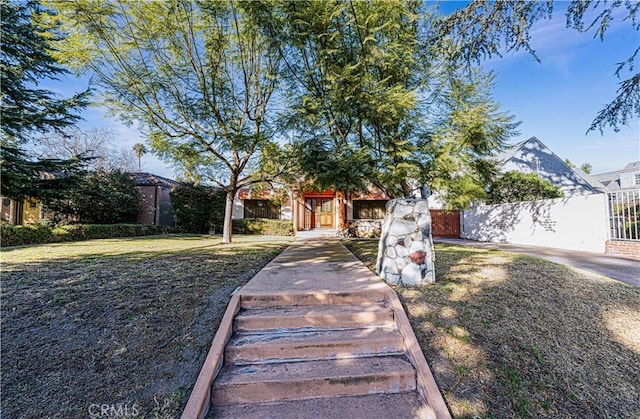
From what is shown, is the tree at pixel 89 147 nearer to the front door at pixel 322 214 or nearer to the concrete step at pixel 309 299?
the front door at pixel 322 214

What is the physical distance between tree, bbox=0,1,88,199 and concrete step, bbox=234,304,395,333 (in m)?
11.8

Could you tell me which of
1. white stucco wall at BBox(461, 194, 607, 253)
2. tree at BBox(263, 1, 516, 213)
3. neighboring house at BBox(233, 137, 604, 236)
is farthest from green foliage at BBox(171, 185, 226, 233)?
white stucco wall at BBox(461, 194, 607, 253)

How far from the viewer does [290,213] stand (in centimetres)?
1998

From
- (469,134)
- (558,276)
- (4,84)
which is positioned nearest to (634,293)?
(558,276)

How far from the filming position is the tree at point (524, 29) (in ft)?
14.6

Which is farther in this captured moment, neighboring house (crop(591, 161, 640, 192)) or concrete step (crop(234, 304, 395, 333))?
neighboring house (crop(591, 161, 640, 192))

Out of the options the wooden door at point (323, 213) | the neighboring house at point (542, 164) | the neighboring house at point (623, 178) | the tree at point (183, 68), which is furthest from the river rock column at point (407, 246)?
the neighboring house at point (623, 178)

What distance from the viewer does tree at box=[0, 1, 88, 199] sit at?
31.9 ft

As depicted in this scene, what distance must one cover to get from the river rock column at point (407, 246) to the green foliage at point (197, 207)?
15.7 metres

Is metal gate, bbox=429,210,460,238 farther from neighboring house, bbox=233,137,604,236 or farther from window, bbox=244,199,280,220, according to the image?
window, bbox=244,199,280,220

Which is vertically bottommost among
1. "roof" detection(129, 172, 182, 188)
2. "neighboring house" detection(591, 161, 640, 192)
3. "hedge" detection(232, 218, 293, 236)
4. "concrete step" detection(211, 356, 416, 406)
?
"concrete step" detection(211, 356, 416, 406)

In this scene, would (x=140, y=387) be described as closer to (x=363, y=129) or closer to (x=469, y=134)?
(x=469, y=134)

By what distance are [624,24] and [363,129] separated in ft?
17.9

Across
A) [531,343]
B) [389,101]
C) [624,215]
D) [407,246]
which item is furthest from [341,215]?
[531,343]
